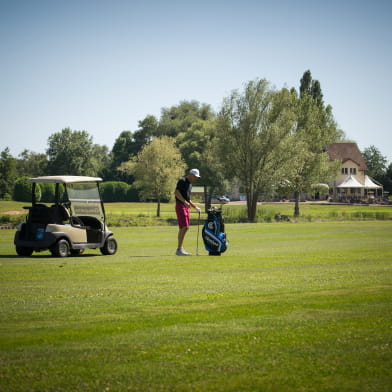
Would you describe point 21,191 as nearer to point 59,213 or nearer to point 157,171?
point 157,171

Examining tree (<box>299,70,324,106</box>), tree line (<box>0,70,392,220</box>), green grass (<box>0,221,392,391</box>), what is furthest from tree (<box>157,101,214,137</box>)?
green grass (<box>0,221,392,391</box>)

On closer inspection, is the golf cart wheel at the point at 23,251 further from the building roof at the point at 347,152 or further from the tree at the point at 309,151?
the building roof at the point at 347,152

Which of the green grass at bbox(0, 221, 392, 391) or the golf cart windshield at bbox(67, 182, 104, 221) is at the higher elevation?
the golf cart windshield at bbox(67, 182, 104, 221)

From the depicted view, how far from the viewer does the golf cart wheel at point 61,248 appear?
15.8 metres

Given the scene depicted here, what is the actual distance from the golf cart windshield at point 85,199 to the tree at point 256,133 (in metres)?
36.4

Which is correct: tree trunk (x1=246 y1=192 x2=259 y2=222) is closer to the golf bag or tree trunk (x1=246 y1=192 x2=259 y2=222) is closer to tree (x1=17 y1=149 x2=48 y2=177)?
the golf bag

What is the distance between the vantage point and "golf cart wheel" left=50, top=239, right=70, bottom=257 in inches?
620

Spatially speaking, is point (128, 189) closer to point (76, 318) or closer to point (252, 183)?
point (252, 183)

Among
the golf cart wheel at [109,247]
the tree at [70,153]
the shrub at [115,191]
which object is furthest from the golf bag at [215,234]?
the tree at [70,153]

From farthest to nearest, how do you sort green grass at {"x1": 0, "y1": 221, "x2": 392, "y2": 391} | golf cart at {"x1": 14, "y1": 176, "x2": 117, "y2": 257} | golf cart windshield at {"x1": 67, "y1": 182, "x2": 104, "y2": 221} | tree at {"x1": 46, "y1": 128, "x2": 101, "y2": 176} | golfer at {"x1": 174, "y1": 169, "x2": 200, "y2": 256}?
tree at {"x1": 46, "y1": 128, "x2": 101, "y2": 176} < golf cart windshield at {"x1": 67, "y1": 182, "x2": 104, "y2": 221} < golf cart at {"x1": 14, "y1": 176, "x2": 117, "y2": 257} < golfer at {"x1": 174, "y1": 169, "x2": 200, "y2": 256} < green grass at {"x1": 0, "y1": 221, "x2": 392, "y2": 391}

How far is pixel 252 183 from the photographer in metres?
54.2

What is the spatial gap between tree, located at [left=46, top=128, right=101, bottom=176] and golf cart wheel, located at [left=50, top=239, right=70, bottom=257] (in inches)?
3452

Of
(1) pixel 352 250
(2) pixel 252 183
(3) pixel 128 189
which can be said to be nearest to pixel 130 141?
(3) pixel 128 189

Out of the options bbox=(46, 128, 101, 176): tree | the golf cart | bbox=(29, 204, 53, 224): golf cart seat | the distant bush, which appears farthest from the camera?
bbox=(46, 128, 101, 176): tree
